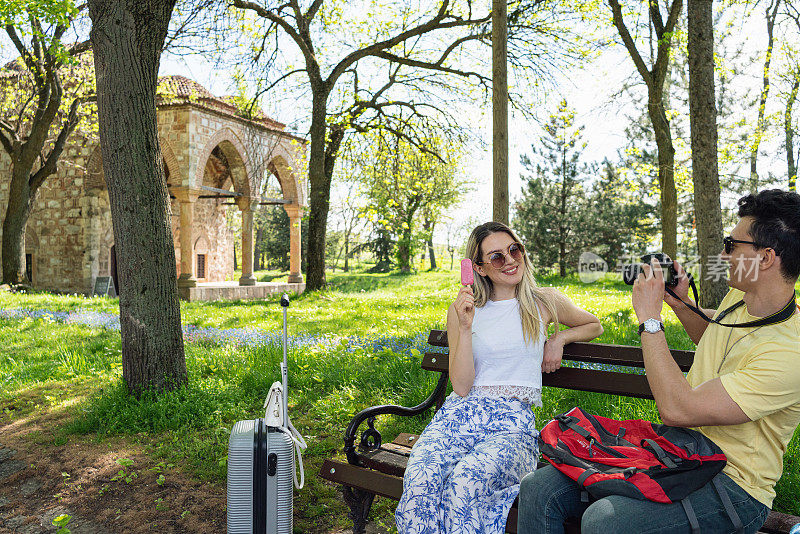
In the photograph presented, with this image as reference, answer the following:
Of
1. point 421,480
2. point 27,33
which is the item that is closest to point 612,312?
point 421,480

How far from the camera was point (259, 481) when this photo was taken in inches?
105

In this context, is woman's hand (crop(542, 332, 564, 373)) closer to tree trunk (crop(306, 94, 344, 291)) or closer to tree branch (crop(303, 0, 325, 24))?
tree trunk (crop(306, 94, 344, 291))

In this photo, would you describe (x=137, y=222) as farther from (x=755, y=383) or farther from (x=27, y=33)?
(x=27, y=33)

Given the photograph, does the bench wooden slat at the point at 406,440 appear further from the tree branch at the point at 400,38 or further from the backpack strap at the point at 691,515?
the tree branch at the point at 400,38

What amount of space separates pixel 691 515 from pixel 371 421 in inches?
67.3

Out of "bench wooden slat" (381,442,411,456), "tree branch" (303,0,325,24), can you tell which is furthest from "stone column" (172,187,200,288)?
"bench wooden slat" (381,442,411,456)

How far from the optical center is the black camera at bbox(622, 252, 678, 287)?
2.25m

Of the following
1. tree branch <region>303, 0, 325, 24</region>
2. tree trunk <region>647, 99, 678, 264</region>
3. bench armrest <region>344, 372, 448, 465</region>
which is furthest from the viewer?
tree branch <region>303, 0, 325, 24</region>

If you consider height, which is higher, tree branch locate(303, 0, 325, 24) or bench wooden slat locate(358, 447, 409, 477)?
tree branch locate(303, 0, 325, 24)

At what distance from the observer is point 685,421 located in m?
1.96

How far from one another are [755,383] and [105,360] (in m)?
6.64

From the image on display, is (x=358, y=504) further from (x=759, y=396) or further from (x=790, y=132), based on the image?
(x=790, y=132)

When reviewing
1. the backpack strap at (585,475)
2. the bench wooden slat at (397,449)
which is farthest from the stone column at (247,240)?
the backpack strap at (585,475)

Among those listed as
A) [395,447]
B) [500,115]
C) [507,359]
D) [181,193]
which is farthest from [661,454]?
[181,193]
